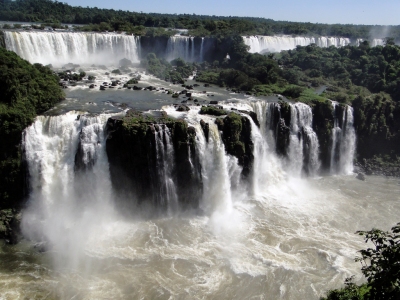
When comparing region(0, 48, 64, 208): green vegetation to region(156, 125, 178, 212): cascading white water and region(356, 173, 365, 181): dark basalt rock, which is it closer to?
region(156, 125, 178, 212): cascading white water

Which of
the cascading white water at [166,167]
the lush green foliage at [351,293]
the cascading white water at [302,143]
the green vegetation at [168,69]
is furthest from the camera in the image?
the green vegetation at [168,69]

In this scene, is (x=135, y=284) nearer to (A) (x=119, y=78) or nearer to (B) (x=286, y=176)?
(B) (x=286, y=176)

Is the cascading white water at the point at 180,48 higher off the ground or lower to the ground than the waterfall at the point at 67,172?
higher

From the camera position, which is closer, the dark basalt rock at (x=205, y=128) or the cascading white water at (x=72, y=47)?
the dark basalt rock at (x=205, y=128)

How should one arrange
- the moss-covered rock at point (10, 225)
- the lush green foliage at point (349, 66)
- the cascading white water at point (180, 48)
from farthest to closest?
the cascading white water at point (180, 48) < the lush green foliage at point (349, 66) < the moss-covered rock at point (10, 225)

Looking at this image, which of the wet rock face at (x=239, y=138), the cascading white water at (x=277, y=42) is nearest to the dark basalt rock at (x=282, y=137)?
the wet rock face at (x=239, y=138)

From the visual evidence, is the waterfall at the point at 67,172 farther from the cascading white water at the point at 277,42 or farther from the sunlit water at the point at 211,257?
the cascading white water at the point at 277,42
